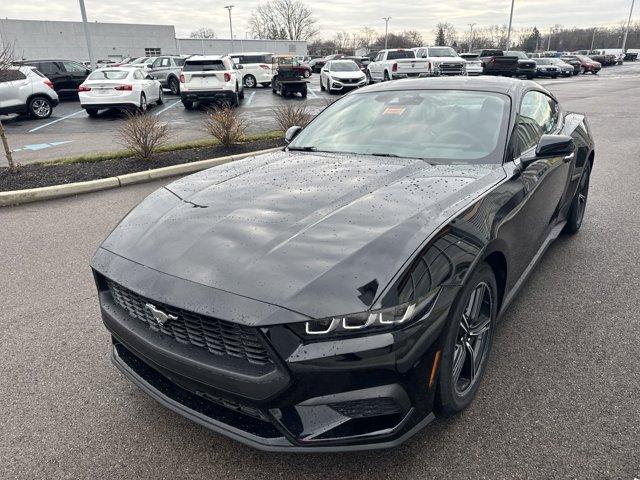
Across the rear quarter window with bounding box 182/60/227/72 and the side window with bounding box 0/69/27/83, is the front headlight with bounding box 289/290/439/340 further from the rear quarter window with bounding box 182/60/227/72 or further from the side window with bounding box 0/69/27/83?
the rear quarter window with bounding box 182/60/227/72

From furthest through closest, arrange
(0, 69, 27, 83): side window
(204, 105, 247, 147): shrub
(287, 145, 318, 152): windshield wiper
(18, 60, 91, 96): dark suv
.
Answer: (18, 60, 91, 96): dark suv, (0, 69, 27, 83): side window, (204, 105, 247, 147): shrub, (287, 145, 318, 152): windshield wiper

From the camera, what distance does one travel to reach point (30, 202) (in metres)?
6.77

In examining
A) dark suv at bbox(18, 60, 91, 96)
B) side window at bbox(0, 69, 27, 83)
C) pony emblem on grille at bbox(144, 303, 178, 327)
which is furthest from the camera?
dark suv at bbox(18, 60, 91, 96)

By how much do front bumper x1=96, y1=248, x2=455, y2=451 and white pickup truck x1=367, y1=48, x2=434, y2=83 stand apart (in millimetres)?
22770

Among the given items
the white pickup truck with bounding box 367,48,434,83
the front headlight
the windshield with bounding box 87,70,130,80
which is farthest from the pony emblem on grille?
the white pickup truck with bounding box 367,48,434,83

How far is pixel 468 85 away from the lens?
377cm

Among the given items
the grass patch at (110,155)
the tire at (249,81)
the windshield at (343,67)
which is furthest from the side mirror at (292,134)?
the tire at (249,81)

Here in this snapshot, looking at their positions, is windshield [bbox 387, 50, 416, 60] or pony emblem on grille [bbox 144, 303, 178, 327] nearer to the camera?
pony emblem on grille [bbox 144, 303, 178, 327]

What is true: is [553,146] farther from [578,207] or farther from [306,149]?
[578,207]

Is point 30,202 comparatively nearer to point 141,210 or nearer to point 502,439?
point 141,210

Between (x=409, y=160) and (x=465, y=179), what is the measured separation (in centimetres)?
52

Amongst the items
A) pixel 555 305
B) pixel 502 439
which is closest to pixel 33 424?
pixel 502 439

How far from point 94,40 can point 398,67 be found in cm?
4952

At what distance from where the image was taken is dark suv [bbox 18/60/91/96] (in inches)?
802
